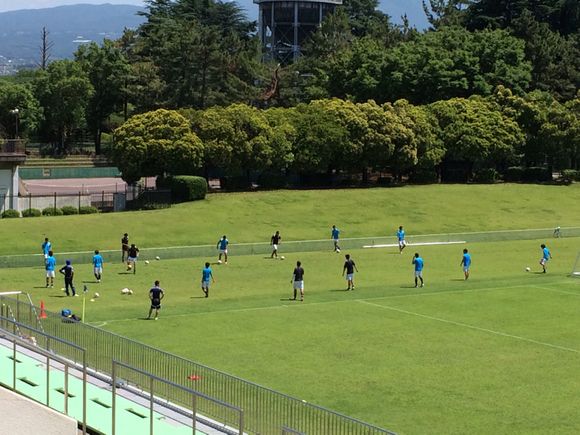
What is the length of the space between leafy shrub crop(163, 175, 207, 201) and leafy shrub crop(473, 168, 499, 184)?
1132 inches

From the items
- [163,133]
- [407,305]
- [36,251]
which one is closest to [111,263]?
[36,251]

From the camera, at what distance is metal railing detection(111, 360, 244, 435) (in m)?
18.0

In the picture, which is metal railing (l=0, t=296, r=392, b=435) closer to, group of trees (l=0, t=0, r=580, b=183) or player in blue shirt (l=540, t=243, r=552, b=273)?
player in blue shirt (l=540, t=243, r=552, b=273)

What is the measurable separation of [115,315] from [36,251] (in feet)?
60.5

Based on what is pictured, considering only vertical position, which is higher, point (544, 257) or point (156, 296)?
point (544, 257)

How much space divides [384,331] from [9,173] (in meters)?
37.7

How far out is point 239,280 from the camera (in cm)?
4566

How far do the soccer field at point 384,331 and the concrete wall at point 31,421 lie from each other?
8244mm

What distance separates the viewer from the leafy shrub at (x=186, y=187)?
68.7 metres

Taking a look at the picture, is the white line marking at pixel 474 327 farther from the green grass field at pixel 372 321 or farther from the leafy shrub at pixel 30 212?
the leafy shrub at pixel 30 212

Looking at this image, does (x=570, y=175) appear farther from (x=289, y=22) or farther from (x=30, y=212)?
(x=289, y=22)

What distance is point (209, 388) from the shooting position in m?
22.7

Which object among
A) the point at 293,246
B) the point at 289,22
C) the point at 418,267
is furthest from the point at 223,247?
the point at 289,22

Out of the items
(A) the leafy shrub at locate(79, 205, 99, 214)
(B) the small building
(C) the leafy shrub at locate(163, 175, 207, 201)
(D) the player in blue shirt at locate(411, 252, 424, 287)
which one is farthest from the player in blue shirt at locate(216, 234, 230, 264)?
(B) the small building
